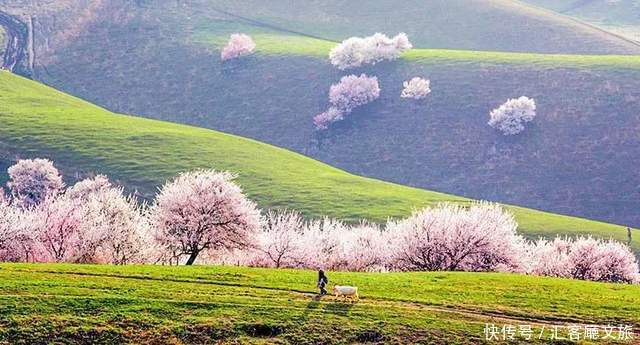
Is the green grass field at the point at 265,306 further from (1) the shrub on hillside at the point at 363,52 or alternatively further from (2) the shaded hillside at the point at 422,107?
(1) the shrub on hillside at the point at 363,52

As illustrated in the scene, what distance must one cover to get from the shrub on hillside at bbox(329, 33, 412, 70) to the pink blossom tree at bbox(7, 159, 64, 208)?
79393mm

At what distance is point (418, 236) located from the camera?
2520 inches

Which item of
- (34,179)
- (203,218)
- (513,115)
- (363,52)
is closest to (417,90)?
(363,52)

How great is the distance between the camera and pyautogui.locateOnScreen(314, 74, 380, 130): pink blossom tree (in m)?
151

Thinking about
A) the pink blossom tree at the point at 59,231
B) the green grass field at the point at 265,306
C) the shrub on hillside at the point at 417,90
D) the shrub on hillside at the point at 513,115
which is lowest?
the green grass field at the point at 265,306

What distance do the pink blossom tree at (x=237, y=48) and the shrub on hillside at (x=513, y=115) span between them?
6286cm

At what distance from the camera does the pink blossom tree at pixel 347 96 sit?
5950 inches

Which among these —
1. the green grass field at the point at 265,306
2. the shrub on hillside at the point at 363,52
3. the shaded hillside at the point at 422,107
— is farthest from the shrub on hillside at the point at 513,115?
the green grass field at the point at 265,306

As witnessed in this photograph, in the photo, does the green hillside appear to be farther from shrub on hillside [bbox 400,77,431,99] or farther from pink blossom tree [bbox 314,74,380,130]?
shrub on hillside [bbox 400,77,431,99]

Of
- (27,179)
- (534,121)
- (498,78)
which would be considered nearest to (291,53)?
(498,78)

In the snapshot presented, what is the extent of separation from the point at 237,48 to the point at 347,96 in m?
36.5

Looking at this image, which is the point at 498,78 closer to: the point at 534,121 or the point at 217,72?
the point at 534,121

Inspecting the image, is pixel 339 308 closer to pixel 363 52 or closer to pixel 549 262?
pixel 549 262

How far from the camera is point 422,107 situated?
492ft
